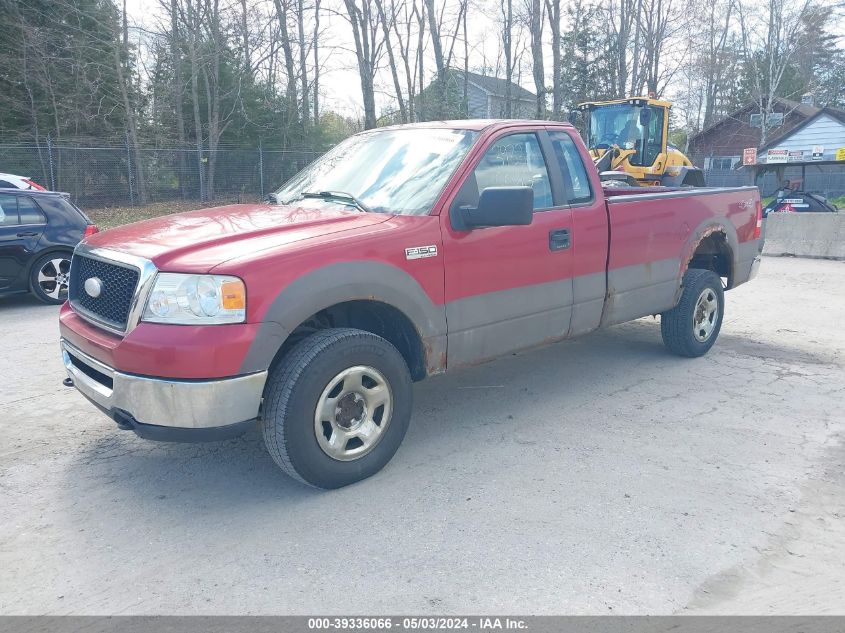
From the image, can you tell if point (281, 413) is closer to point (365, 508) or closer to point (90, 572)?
point (365, 508)

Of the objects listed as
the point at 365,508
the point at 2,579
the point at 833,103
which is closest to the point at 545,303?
the point at 365,508

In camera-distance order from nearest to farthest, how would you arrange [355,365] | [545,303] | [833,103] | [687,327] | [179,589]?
[179,589], [355,365], [545,303], [687,327], [833,103]

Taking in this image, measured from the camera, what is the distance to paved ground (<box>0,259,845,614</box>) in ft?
9.45

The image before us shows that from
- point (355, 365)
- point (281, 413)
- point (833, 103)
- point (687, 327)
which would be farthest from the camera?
point (833, 103)

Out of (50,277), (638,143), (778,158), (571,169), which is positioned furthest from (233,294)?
(778,158)

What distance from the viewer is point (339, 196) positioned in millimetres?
4551

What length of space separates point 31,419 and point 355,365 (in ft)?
8.65

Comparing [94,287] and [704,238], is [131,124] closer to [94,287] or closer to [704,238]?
[704,238]

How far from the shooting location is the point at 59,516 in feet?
11.5

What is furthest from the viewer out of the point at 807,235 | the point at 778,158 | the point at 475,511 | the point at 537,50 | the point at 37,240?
the point at 537,50

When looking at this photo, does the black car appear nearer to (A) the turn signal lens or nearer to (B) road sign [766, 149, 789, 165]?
(A) the turn signal lens

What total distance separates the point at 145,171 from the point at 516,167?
2051 centimetres

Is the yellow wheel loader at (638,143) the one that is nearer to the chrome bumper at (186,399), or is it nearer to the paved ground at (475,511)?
the paved ground at (475,511)

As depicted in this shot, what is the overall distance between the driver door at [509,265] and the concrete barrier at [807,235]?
1145cm
